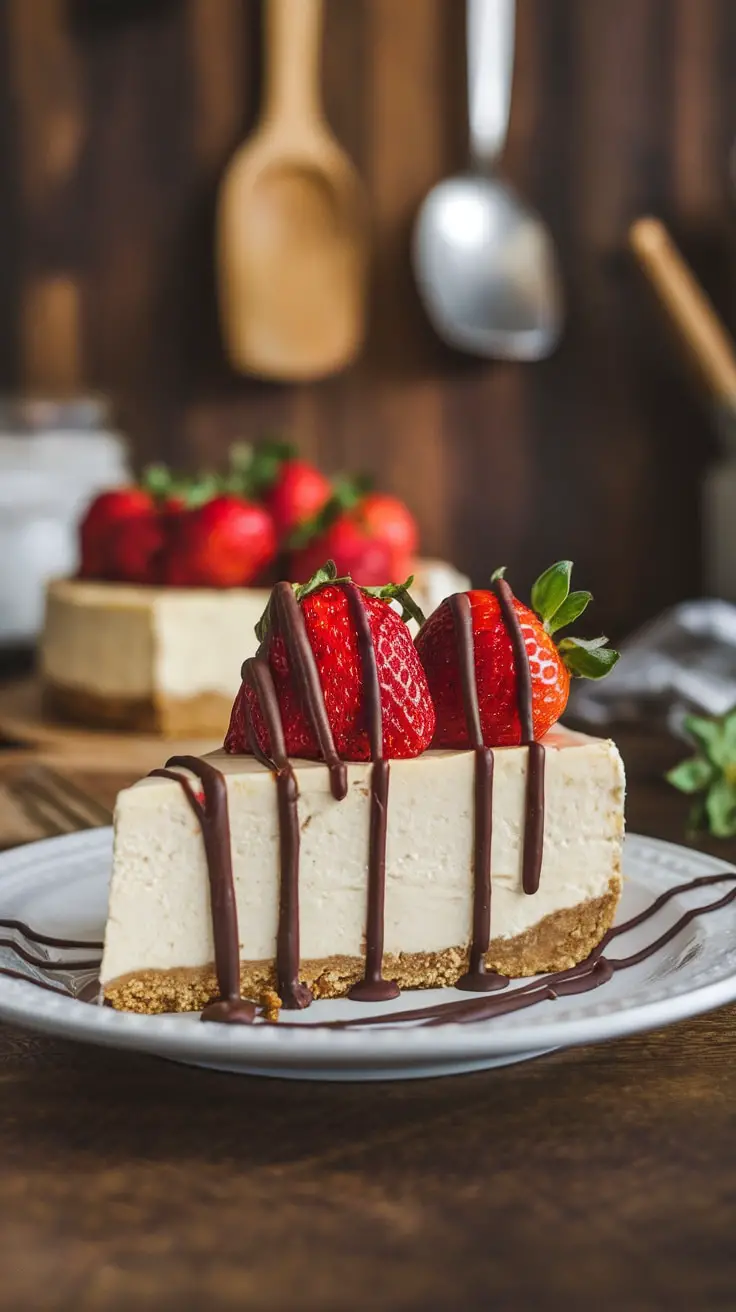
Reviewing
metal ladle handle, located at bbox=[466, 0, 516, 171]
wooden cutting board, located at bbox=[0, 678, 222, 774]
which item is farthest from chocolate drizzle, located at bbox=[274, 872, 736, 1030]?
metal ladle handle, located at bbox=[466, 0, 516, 171]

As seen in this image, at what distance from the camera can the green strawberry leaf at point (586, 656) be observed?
2.88 ft

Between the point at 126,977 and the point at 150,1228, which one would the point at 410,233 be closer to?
the point at 126,977

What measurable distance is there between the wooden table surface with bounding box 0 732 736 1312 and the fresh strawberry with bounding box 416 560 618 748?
0.64 ft

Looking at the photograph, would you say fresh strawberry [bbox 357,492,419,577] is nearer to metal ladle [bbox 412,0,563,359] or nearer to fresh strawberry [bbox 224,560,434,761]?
metal ladle [bbox 412,0,563,359]

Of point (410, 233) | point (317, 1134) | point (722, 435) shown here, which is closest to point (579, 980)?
point (317, 1134)

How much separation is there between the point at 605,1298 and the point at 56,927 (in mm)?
441

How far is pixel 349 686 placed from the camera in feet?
2.66

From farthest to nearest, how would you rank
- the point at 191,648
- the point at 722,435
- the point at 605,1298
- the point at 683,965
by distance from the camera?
the point at 722,435, the point at 191,648, the point at 683,965, the point at 605,1298

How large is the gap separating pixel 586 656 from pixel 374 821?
174 mm

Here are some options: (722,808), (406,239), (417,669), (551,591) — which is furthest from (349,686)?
(406,239)

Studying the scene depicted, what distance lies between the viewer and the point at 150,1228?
0.58 meters

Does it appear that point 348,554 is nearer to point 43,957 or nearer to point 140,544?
point 140,544

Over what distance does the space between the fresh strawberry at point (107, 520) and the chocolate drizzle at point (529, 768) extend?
0.89m

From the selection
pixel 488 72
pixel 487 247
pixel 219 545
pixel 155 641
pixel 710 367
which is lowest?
pixel 155 641
